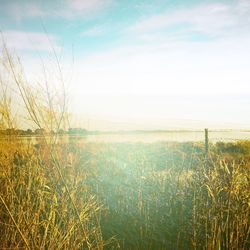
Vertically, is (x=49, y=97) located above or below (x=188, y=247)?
above

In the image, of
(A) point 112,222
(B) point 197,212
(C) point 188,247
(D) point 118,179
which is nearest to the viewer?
(B) point 197,212

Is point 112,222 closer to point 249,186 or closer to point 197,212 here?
point 197,212

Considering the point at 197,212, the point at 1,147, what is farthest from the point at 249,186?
the point at 1,147

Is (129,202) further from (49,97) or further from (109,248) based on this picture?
(49,97)

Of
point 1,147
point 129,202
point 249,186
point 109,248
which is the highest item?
point 1,147

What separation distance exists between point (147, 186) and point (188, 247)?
1298 millimetres

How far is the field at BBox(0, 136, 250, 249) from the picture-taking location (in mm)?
2904

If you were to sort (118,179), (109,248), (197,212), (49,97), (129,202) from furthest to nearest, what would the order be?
(118,179) → (129,202) → (109,248) → (197,212) → (49,97)

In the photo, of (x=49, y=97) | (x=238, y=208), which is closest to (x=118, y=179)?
(x=238, y=208)

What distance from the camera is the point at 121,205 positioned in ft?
15.9

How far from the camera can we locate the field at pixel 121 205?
2904 millimetres

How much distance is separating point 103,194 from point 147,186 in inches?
28.4

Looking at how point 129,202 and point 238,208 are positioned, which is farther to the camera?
point 129,202

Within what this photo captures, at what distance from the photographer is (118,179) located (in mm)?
5656
